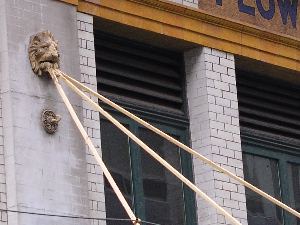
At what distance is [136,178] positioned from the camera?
25797 mm

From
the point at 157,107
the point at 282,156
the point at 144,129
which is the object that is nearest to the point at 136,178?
the point at 144,129

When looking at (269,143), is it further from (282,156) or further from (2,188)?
(2,188)

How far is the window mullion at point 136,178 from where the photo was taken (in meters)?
25.6

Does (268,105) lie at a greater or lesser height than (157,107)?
greater

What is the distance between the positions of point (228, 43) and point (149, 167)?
104 inches

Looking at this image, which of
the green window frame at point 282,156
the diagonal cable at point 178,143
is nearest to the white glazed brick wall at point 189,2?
the green window frame at point 282,156

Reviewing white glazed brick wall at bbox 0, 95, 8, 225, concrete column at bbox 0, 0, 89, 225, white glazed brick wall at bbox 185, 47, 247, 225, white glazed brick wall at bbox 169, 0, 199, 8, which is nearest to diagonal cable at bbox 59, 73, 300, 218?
concrete column at bbox 0, 0, 89, 225

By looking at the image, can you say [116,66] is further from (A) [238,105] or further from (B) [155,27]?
(A) [238,105]

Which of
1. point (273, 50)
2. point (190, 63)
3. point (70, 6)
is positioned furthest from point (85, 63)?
point (273, 50)

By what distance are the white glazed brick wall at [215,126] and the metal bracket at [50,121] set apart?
3.39 meters

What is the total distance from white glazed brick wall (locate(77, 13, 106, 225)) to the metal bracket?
817 mm

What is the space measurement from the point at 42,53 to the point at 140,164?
3.08 meters

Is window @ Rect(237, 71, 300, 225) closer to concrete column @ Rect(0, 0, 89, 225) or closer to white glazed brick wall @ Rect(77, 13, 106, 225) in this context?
white glazed brick wall @ Rect(77, 13, 106, 225)

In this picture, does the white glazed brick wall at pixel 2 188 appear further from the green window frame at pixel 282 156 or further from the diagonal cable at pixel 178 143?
the green window frame at pixel 282 156
